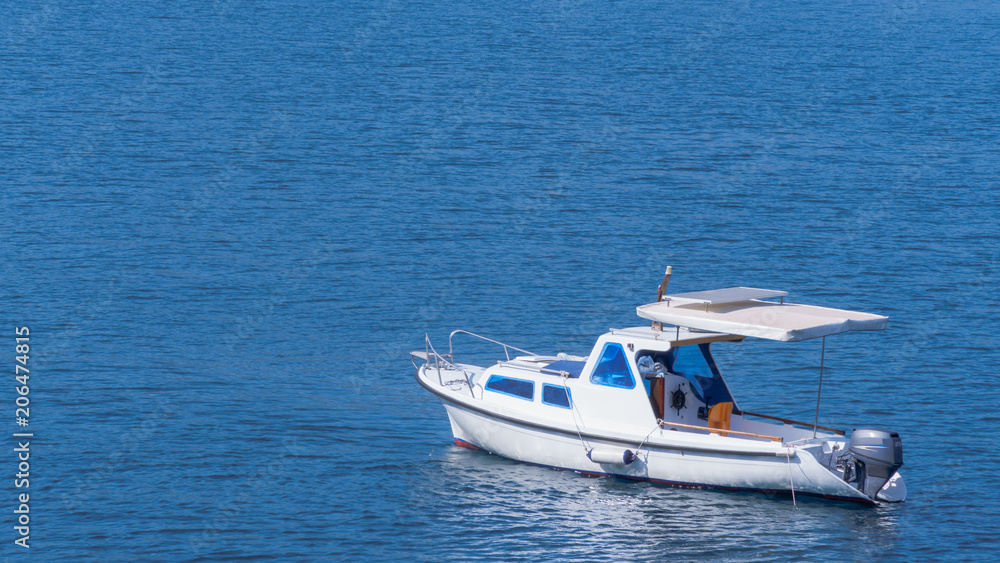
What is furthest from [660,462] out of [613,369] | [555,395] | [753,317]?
[753,317]

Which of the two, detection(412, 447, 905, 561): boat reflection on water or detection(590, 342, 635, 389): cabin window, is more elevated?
detection(590, 342, 635, 389): cabin window

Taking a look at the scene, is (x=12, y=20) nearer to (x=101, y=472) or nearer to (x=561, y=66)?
(x=561, y=66)

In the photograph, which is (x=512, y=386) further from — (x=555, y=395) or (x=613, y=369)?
(x=613, y=369)

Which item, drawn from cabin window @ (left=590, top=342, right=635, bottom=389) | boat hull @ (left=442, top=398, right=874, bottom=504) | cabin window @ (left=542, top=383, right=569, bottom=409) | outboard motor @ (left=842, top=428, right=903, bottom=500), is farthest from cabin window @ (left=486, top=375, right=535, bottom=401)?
outboard motor @ (left=842, top=428, right=903, bottom=500)

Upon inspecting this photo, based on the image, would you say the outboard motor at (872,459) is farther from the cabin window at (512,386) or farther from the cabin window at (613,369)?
the cabin window at (512,386)

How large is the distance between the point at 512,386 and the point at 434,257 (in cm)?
2113

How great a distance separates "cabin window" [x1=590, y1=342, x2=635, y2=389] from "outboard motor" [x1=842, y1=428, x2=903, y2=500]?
5101mm

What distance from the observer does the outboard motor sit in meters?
24.9

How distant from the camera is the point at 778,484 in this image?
2556 centimetres

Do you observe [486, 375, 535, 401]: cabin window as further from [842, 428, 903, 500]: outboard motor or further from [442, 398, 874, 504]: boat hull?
[842, 428, 903, 500]: outboard motor

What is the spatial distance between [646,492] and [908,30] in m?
101

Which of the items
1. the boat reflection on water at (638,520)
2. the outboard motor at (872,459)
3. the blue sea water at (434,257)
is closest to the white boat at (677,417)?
the outboard motor at (872,459)

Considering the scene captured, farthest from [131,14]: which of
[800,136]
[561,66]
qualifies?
[800,136]

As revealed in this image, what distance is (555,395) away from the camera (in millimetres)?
27828
